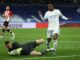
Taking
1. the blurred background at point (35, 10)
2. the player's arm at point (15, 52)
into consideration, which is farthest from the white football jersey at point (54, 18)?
the blurred background at point (35, 10)

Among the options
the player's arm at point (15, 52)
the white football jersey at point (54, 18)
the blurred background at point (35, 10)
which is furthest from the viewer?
the blurred background at point (35, 10)

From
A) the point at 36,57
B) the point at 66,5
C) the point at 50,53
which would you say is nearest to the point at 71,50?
the point at 50,53

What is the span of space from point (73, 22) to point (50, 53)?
95.0 feet

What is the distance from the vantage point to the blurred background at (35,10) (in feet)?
154

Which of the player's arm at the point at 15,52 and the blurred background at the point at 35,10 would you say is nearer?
the player's arm at the point at 15,52

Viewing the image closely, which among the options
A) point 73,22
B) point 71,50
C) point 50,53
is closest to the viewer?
point 50,53

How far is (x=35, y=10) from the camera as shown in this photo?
4869 centimetres

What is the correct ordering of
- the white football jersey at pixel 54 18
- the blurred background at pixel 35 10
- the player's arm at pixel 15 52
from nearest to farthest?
the player's arm at pixel 15 52, the white football jersey at pixel 54 18, the blurred background at pixel 35 10

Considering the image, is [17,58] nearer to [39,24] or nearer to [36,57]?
[36,57]

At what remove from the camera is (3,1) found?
48.5m

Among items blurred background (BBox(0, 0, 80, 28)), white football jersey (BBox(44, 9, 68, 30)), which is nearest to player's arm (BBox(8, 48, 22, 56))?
white football jersey (BBox(44, 9, 68, 30))

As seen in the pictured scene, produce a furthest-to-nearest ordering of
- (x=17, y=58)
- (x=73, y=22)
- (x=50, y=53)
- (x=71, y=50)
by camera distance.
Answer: (x=73, y=22), (x=71, y=50), (x=50, y=53), (x=17, y=58)

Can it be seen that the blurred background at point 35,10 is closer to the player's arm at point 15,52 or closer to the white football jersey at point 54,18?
the white football jersey at point 54,18

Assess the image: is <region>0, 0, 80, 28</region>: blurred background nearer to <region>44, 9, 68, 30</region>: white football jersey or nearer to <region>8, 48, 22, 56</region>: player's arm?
<region>44, 9, 68, 30</region>: white football jersey
